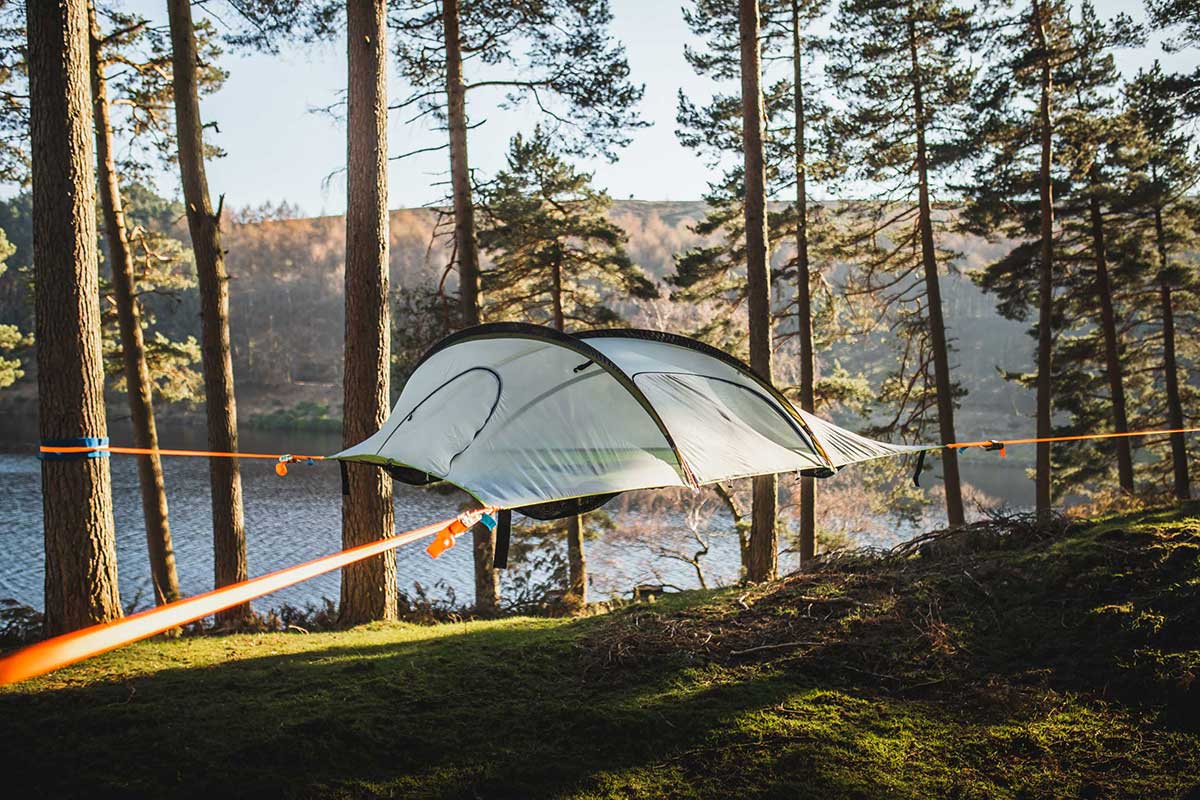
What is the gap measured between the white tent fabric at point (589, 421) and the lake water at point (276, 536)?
20.1 feet

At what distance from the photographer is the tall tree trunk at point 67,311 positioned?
168 inches

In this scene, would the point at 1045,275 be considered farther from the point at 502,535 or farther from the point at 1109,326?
the point at 502,535

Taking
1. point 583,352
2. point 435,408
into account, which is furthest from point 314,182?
point 583,352

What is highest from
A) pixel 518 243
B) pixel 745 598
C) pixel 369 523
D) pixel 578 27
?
pixel 578 27

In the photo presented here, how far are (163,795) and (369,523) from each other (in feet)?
10.8

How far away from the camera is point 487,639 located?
4.62m

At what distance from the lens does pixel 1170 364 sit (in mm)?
11305

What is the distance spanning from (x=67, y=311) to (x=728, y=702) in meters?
4.12

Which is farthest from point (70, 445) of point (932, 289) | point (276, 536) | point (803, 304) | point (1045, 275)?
point (276, 536)

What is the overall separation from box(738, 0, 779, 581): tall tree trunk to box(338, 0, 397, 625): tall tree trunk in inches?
126

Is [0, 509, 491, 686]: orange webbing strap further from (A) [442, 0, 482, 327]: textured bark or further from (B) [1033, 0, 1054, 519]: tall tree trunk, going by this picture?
Answer: (B) [1033, 0, 1054, 519]: tall tree trunk

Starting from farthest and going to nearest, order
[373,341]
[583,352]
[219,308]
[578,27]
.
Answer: [578,27], [219,308], [373,341], [583,352]

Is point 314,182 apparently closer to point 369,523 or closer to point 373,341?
point 373,341

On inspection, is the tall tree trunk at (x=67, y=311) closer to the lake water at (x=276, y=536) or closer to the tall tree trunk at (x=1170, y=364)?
the lake water at (x=276, y=536)
